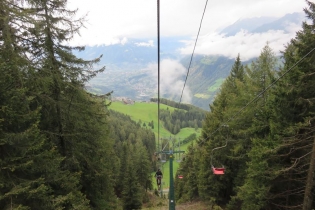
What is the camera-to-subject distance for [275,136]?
40.9 ft

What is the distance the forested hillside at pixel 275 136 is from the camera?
1098 centimetres

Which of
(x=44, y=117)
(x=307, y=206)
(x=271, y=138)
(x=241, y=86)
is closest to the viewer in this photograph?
(x=307, y=206)

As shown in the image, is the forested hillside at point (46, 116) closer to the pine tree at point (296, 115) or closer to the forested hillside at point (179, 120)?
the pine tree at point (296, 115)

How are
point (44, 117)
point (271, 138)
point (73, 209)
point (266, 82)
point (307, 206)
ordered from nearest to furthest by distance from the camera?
point (73, 209), point (307, 206), point (44, 117), point (271, 138), point (266, 82)

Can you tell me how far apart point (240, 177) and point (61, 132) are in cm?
1453

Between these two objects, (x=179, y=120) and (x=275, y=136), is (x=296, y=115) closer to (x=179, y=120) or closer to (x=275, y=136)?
(x=275, y=136)

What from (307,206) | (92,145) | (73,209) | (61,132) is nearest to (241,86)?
(307,206)

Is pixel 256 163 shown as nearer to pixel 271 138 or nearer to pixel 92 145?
pixel 271 138

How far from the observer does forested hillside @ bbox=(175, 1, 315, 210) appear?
1098 centimetres

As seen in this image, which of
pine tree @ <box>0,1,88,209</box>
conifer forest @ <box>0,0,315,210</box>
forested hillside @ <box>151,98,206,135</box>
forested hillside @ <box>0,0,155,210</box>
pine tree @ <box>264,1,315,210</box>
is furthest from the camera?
forested hillside @ <box>151,98,206,135</box>

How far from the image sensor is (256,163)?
13.6 m

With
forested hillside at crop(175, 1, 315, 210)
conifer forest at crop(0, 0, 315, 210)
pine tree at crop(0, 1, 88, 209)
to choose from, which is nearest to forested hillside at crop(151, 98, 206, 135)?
forested hillside at crop(175, 1, 315, 210)

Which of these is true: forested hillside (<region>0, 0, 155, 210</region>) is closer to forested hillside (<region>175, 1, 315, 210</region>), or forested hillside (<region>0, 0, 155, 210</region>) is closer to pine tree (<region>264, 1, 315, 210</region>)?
forested hillside (<region>175, 1, 315, 210</region>)

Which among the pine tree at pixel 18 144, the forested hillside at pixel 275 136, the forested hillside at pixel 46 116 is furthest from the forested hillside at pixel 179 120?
the pine tree at pixel 18 144
